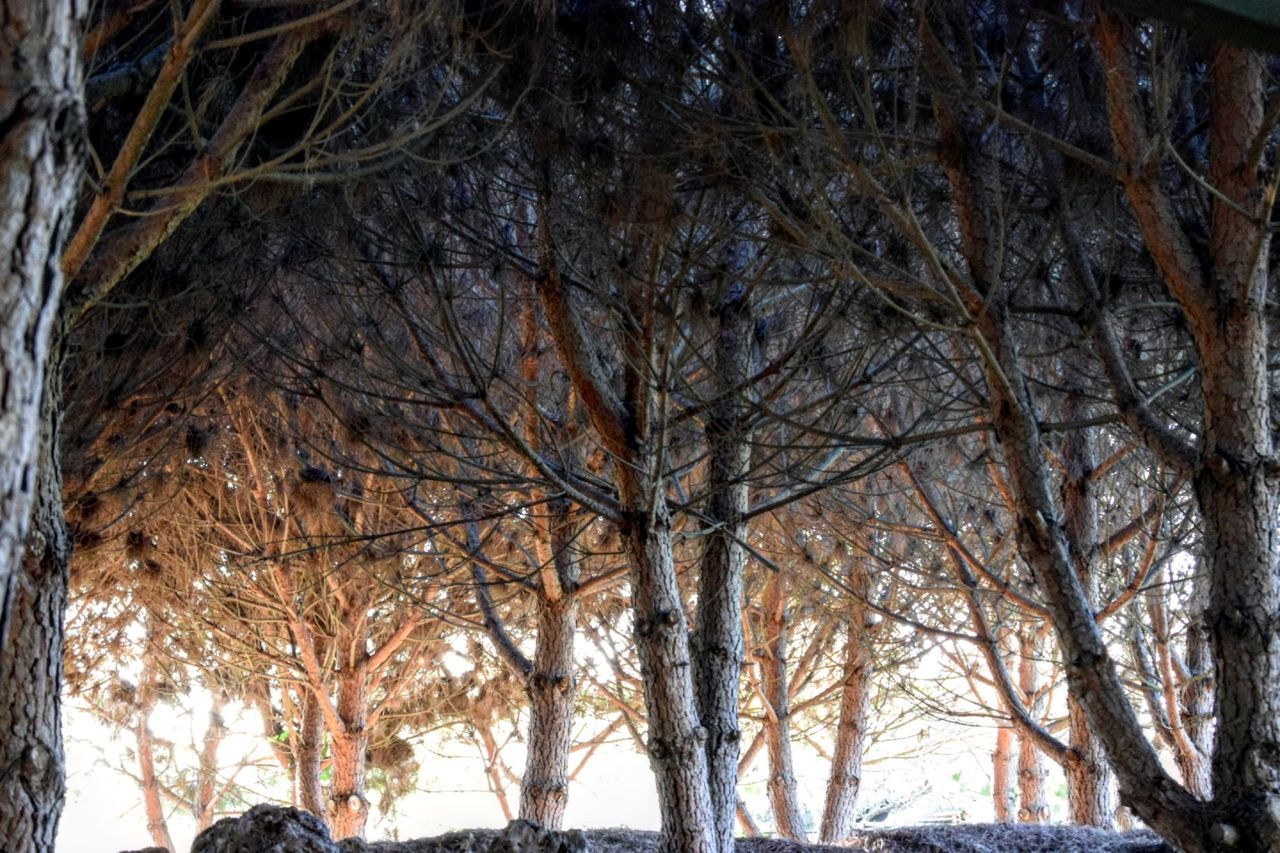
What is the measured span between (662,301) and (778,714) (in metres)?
6.94

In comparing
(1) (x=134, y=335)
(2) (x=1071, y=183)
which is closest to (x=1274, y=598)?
(2) (x=1071, y=183)

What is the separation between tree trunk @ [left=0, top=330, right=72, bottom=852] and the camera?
310cm

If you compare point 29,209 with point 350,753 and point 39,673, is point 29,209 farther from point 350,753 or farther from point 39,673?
point 350,753

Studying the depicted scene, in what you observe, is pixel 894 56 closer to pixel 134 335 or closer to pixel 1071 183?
pixel 1071 183

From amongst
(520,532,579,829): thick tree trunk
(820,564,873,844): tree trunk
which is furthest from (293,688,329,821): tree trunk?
(820,564,873,844): tree trunk

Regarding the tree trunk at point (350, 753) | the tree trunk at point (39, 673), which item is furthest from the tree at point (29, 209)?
the tree trunk at point (350, 753)

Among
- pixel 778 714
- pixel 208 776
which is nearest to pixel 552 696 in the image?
pixel 778 714

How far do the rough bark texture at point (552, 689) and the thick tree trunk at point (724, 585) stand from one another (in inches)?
67.5

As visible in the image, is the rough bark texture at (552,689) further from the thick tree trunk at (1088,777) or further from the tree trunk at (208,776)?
the tree trunk at (208,776)

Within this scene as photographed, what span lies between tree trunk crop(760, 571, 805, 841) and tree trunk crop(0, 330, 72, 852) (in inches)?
294

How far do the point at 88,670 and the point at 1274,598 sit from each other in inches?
352

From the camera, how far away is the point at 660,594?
4465 mm

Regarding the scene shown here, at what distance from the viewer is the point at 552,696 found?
6.85m

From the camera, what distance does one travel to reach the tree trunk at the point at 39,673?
3.10m
